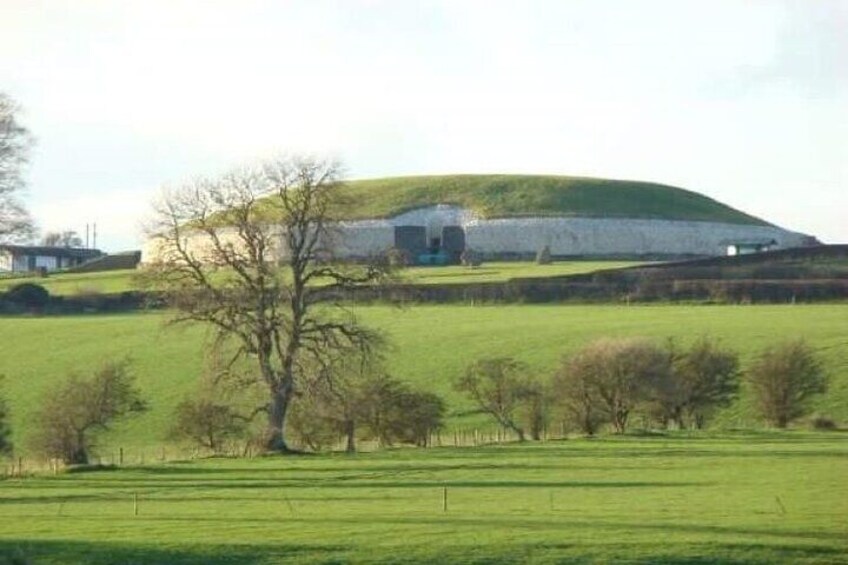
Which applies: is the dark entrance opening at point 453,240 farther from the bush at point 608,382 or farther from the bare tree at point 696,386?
the bush at point 608,382

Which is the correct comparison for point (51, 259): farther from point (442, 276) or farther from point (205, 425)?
point (205, 425)

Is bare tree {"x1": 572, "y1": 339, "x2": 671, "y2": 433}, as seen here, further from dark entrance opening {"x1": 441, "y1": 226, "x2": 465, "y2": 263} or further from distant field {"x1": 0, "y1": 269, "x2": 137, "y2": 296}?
dark entrance opening {"x1": 441, "y1": 226, "x2": 465, "y2": 263}

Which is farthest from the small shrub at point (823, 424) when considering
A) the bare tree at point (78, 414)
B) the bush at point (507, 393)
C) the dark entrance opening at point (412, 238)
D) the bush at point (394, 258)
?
the dark entrance opening at point (412, 238)

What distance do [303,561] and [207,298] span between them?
87.1 feet

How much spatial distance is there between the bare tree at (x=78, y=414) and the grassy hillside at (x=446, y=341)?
220 inches

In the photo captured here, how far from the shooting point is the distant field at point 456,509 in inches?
1043

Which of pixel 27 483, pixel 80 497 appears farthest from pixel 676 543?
pixel 27 483

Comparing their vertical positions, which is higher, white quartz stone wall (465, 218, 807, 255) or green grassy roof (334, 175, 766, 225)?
green grassy roof (334, 175, 766, 225)

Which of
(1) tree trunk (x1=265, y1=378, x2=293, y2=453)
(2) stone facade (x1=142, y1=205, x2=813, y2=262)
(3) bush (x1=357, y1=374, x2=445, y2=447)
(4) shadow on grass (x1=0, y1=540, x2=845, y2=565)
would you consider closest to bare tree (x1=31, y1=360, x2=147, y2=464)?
(1) tree trunk (x1=265, y1=378, x2=293, y2=453)

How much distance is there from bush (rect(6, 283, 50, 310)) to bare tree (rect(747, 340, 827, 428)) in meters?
43.4

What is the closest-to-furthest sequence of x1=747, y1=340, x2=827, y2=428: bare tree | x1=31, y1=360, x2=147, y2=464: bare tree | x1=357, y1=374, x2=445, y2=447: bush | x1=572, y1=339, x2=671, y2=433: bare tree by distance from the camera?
1. x1=31, y1=360, x2=147, y2=464: bare tree
2. x1=357, y1=374, x2=445, y2=447: bush
3. x1=572, y1=339, x2=671, y2=433: bare tree
4. x1=747, y1=340, x2=827, y2=428: bare tree

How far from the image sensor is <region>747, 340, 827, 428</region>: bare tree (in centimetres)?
5797

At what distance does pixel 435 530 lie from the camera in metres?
28.5

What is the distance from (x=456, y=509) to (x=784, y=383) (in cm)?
2801
